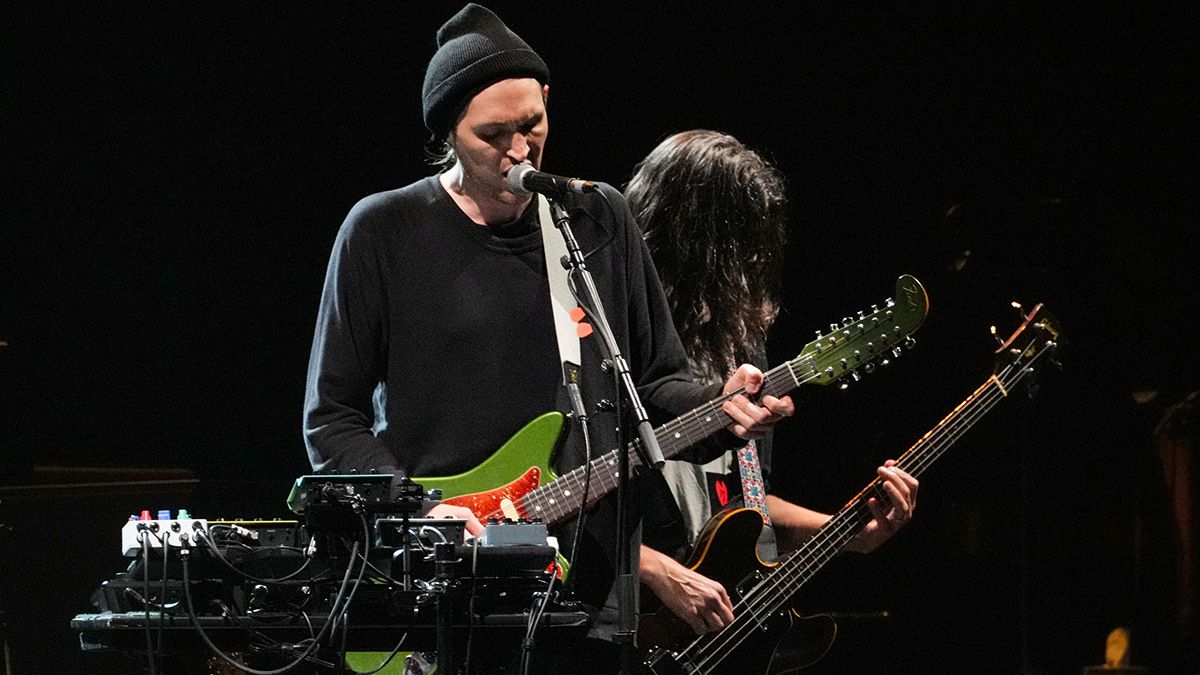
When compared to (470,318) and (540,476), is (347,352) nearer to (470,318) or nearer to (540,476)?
(470,318)

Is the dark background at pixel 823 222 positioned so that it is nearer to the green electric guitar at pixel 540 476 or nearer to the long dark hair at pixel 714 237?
the long dark hair at pixel 714 237

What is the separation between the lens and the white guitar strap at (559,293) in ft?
9.68

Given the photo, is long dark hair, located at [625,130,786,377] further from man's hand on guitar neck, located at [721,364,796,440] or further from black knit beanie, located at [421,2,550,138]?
black knit beanie, located at [421,2,550,138]

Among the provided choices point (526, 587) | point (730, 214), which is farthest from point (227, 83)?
point (526, 587)

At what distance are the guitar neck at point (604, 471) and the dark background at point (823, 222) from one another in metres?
1.91

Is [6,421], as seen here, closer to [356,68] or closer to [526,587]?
[356,68]

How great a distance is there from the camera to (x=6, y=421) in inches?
170

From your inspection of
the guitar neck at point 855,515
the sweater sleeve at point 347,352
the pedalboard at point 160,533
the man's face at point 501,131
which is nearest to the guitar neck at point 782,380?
A: the sweater sleeve at point 347,352

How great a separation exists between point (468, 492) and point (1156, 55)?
375 centimetres

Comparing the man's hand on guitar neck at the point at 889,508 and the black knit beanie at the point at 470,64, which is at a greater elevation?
the black knit beanie at the point at 470,64

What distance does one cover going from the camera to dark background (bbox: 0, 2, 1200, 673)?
4488 mm

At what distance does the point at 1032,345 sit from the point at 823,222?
53.4 inches

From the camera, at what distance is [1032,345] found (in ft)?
13.1

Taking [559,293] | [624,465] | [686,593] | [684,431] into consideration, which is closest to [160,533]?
→ [624,465]
